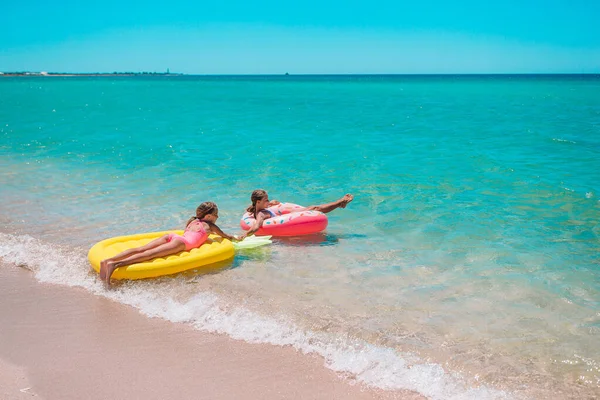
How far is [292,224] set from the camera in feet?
22.0

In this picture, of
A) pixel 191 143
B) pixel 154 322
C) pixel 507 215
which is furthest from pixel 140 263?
pixel 191 143

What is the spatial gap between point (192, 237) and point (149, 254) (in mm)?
524

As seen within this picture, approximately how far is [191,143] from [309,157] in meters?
4.44

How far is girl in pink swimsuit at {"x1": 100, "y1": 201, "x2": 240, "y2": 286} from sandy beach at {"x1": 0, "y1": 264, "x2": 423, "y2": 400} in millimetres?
581

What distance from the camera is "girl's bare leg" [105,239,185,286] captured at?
5016mm

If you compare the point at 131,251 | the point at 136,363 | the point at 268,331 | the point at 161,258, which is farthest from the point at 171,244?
the point at 136,363

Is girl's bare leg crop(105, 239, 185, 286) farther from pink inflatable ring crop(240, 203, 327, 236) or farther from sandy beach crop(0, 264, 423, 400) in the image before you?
pink inflatable ring crop(240, 203, 327, 236)

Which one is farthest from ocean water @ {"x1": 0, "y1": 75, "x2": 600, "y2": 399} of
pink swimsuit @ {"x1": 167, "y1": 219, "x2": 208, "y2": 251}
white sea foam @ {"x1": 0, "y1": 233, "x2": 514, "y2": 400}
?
pink swimsuit @ {"x1": 167, "y1": 219, "x2": 208, "y2": 251}

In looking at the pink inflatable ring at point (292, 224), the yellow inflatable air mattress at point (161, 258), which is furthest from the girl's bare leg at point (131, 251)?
the pink inflatable ring at point (292, 224)

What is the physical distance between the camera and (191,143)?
15930 mm

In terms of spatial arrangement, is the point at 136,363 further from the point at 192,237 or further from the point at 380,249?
the point at 380,249

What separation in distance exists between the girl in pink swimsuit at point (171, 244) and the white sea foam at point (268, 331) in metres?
0.22

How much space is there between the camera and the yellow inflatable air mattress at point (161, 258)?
512 cm

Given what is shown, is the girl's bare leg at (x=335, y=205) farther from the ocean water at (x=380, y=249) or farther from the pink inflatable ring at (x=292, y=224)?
the ocean water at (x=380, y=249)
